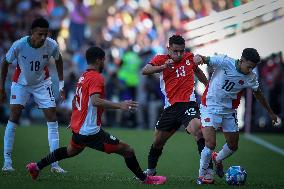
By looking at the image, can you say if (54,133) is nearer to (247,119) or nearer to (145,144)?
(145,144)

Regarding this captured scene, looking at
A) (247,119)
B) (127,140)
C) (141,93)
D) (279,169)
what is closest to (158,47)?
(141,93)

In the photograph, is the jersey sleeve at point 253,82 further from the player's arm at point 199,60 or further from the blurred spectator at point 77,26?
the blurred spectator at point 77,26

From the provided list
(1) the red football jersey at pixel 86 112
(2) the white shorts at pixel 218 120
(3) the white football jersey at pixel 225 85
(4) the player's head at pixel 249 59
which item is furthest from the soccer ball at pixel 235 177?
(1) the red football jersey at pixel 86 112

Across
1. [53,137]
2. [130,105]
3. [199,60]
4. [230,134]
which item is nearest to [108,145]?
[130,105]

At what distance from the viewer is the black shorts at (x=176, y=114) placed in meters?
12.4

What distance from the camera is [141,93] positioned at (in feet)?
83.7

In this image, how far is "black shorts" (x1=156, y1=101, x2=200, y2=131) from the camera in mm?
12422

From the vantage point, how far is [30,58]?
42.3ft

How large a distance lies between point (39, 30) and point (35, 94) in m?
1.21

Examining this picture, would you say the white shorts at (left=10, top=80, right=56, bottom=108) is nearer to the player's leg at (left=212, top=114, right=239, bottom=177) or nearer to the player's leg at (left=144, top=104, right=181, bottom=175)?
the player's leg at (left=144, top=104, right=181, bottom=175)

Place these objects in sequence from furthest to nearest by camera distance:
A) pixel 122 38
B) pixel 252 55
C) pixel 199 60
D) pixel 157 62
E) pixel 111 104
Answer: pixel 122 38 < pixel 157 62 < pixel 252 55 < pixel 199 60 < pixel 111 104

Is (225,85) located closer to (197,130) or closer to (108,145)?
(197,130)

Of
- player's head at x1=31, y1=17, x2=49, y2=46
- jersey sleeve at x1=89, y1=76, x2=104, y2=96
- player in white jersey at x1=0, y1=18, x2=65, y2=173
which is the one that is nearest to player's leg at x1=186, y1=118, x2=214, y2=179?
jersey sleeve at x1=89, y1=76, x2=104, y2=96

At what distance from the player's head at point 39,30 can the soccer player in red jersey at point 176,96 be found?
1729 millimetres
